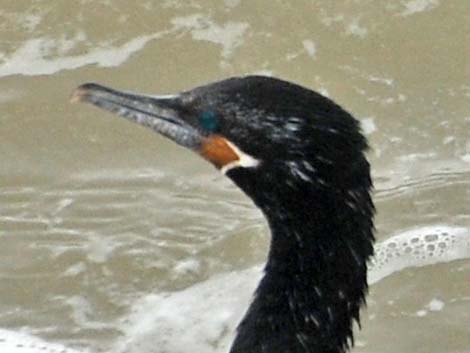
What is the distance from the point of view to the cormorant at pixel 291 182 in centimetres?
431

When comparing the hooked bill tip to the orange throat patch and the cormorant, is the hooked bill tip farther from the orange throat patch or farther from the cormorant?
the orange throat patch

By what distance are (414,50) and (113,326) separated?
6.56 ft

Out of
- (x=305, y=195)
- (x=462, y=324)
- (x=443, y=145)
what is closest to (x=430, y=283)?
(x=462, y=324)

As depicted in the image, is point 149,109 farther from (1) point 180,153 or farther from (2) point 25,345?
(1) point 180,153

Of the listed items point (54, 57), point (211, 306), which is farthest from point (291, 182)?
point (54, 57)

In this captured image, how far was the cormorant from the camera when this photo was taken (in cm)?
431

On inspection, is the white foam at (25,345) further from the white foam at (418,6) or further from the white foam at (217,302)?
the white foam at (418,6)

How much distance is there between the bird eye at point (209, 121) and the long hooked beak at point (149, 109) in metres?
0.04

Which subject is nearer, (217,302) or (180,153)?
(217,302)

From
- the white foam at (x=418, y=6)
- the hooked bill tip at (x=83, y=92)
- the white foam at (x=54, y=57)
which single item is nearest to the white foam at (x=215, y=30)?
the white foam at (x=54, y=57)

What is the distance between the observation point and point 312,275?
14.8 ft

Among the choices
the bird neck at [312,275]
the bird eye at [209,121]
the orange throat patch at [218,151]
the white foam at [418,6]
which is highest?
the white foam at [418,6]

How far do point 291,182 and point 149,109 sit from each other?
0.46 meters

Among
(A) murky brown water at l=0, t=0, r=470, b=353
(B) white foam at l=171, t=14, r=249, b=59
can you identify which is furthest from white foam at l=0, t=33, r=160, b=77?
(B) white foam at l=171, t=14, r=249, b=59
